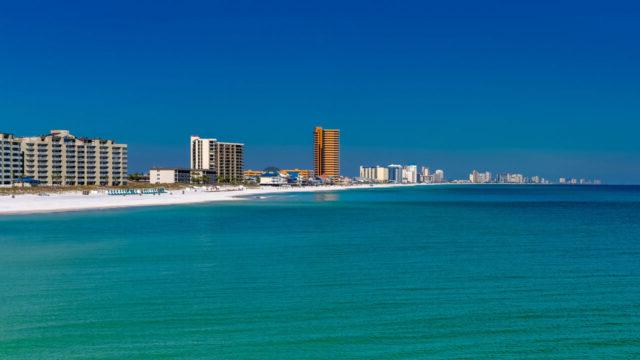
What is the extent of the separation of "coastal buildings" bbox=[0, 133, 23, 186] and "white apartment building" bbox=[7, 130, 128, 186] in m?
5.17

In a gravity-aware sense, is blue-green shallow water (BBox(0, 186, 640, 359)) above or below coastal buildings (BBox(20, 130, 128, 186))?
below

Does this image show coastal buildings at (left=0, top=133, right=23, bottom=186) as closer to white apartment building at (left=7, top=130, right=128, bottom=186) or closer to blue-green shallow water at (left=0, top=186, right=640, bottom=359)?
white apartment building at (left=7, top=130, right=128, bottom=186)

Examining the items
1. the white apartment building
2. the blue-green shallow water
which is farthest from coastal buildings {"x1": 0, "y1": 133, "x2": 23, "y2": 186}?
the blue-green shallow water

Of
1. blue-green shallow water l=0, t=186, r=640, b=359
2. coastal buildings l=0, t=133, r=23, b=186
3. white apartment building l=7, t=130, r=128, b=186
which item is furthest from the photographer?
white apartment building l=7, t=130, r=128, b=186

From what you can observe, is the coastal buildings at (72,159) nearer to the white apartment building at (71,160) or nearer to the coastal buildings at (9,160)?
the white apartment building at (71,160)

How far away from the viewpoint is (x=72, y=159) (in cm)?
16988

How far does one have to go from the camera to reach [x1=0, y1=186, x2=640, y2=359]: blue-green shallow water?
12969 mm

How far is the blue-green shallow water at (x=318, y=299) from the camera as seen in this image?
12969mm

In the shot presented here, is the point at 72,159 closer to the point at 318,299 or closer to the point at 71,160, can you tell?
the point at 71,160

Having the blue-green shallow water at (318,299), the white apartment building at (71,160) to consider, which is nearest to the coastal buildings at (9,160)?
the white apartment building at (71,160)

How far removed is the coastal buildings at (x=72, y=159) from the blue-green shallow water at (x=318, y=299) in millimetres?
143702

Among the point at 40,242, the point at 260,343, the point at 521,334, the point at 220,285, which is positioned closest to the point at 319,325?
the point at 260,343

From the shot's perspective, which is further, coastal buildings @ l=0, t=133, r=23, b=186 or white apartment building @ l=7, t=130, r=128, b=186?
white apartment building @ l=7, t=130, r=128, b=186

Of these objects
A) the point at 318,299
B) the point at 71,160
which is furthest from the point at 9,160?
the point at 318,299
